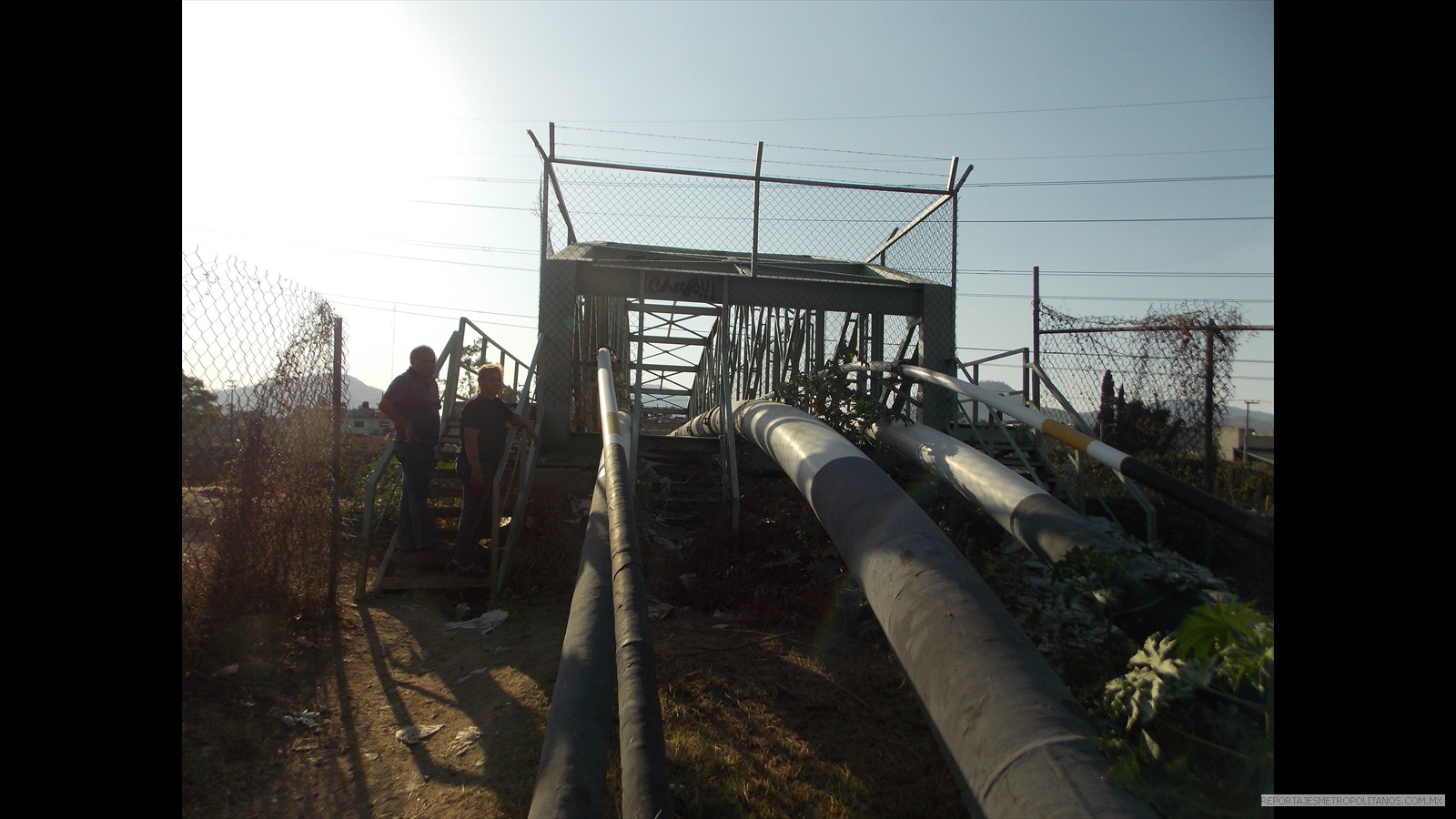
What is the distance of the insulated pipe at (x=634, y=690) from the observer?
1188 mm

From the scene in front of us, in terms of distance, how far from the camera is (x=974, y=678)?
1.82 meters

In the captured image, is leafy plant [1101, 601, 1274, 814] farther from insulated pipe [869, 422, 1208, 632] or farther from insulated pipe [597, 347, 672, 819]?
insulated pipe [597, 347, 672, 819]

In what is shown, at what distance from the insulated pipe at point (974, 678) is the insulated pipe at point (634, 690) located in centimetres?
73

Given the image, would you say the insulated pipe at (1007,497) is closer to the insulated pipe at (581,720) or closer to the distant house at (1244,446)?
the insulated pipe at (581,720)

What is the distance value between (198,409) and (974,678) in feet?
14.5

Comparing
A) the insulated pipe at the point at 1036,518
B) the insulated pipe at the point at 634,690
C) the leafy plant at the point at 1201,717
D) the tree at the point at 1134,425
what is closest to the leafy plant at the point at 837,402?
the insulated pipe at the point at 1036,518

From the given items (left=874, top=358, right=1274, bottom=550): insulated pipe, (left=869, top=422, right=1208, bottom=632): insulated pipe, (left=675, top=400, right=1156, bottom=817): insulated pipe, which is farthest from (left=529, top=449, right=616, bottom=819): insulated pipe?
(left=869, top=422, right=1208, bottom=632): insulated pipe

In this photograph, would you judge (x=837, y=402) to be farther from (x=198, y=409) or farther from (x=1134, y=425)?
(x=1134, y=425)

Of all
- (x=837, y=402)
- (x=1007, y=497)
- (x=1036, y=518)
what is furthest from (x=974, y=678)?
(x=837, y=402)

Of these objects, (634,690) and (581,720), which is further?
(581,720)

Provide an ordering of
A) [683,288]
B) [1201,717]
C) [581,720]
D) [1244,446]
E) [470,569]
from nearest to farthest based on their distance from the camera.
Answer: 1. [581,720]
2. [1201,717]
3. [470,569]
4. [683,288]
5. [1244,446]
